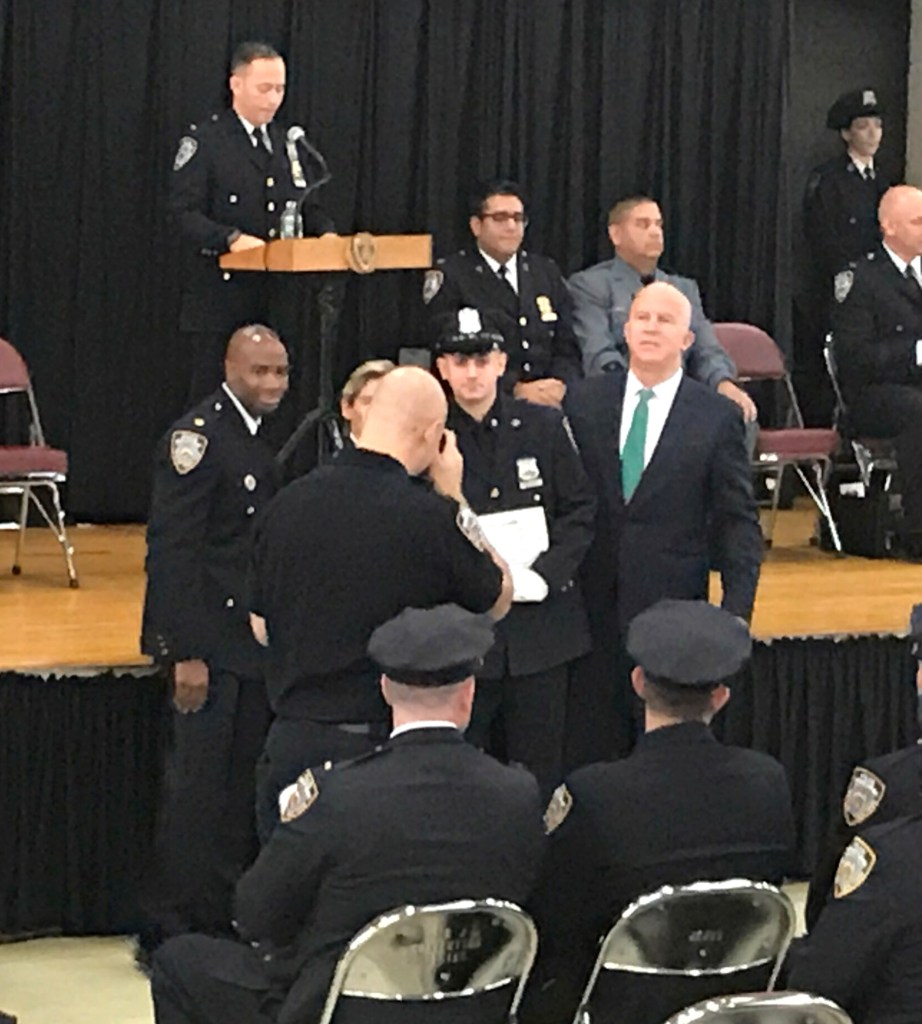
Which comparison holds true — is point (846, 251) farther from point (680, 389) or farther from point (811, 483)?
point (680, 389)

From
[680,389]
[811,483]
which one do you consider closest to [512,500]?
[680,389]

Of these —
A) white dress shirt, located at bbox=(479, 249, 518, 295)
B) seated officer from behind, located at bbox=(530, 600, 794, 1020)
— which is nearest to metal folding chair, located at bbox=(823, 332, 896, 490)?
white dress shirt, located at bbox=(479, 249, 518, 295)

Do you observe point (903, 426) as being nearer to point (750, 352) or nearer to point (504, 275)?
point (750, 352)

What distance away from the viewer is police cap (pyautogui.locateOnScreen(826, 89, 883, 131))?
10.1 m

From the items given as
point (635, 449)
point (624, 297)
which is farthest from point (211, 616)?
point (624, 297)

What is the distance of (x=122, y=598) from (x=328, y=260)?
1.59 metres

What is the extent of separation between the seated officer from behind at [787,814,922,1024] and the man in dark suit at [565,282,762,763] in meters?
2.11

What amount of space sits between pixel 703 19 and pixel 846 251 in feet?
4.30

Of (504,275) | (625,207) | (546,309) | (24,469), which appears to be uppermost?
(625,207)

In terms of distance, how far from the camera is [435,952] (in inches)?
132

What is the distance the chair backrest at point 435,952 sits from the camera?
3.31 m

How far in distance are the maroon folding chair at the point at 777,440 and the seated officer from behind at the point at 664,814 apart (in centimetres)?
481

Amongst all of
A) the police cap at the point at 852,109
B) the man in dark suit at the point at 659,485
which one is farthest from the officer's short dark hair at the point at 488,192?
the police cap at the point at 852,109

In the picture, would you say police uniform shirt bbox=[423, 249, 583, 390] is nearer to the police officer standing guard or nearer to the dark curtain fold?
the dark curtain fold
